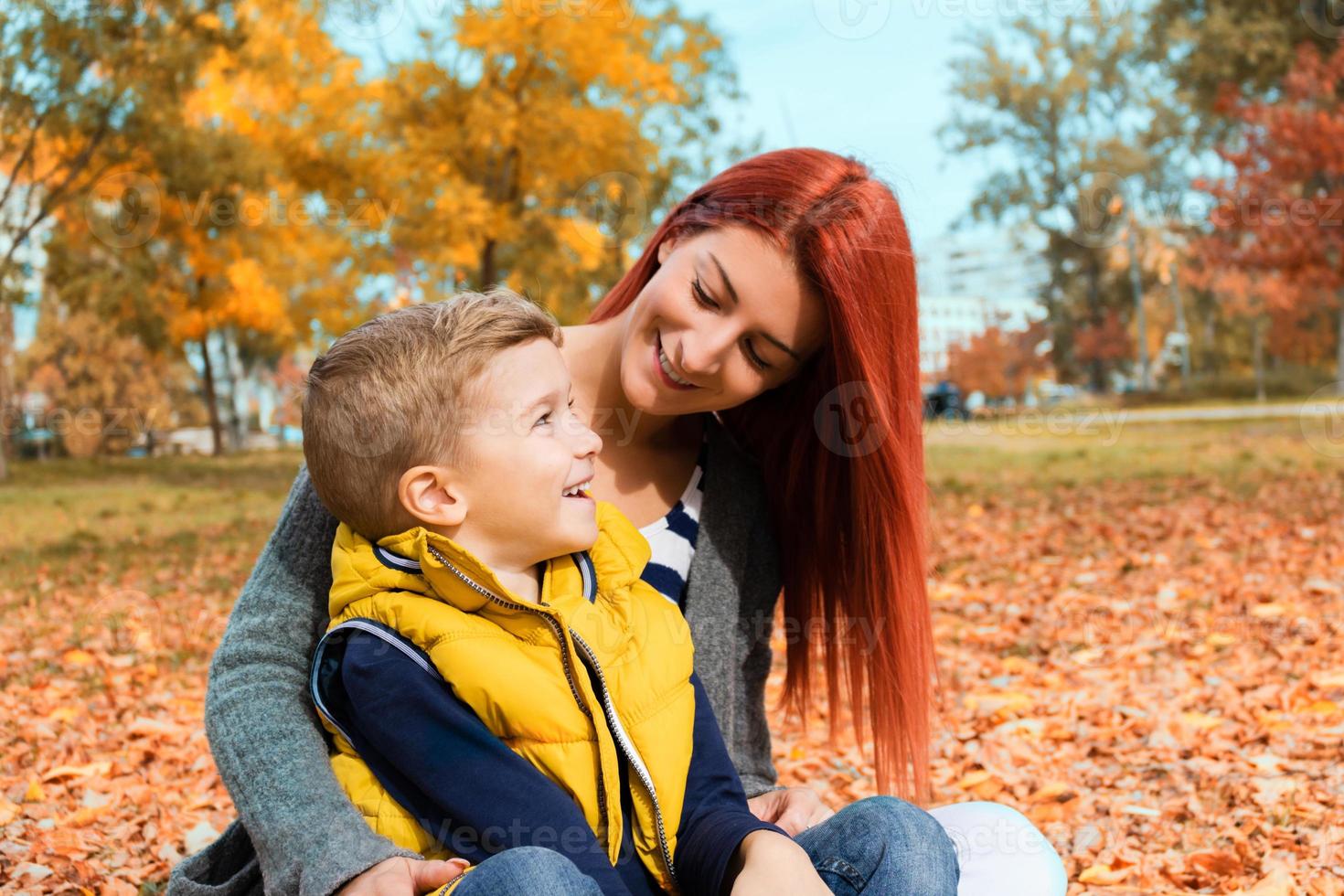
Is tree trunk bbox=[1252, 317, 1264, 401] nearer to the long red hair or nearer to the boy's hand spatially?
the long red hair

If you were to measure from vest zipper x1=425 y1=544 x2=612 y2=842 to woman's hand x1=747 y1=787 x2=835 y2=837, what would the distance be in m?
0.41

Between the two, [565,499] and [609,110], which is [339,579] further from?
[609,110]

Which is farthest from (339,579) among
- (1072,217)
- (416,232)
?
(1072,217)

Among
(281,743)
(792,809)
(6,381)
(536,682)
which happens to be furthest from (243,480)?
(536,682)

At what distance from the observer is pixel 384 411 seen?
1.71 m

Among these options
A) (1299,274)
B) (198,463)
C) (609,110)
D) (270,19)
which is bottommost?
(198,463)

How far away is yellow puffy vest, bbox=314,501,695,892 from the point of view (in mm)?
1612

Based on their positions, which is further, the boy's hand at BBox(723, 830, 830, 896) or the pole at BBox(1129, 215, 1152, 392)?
the pole at BBox(1129, 215, 1152, 392)

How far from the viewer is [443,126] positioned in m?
13.1

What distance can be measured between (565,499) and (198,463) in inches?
633

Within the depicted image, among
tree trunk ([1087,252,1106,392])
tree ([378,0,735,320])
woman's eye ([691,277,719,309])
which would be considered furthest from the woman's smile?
tree trunk ([1087,252,1106,392])

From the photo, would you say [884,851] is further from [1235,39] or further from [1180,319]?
[1180,319]

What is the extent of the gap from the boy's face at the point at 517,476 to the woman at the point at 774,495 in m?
0.30

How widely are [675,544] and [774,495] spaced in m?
0.33
